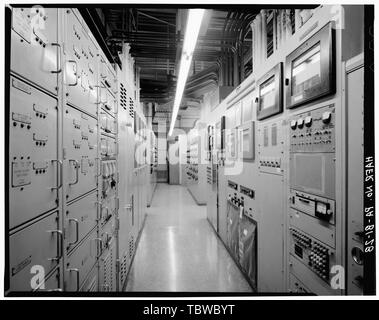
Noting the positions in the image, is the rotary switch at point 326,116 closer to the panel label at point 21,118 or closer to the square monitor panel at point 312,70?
the square monitor panel at point 312,70

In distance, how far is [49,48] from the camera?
3.83 feet

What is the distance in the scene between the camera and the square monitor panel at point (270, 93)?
1960 millimetres

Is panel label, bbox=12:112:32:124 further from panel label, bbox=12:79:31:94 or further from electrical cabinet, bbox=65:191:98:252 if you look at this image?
electrical cabinet, bbox=65:191:98:252

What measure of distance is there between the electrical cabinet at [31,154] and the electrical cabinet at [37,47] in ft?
0.23

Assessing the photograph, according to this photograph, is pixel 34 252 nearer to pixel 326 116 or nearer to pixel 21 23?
pixel 21 23

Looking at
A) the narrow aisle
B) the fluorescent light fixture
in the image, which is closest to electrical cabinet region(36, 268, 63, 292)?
the narrow aisle

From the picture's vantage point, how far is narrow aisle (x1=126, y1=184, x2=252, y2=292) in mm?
2750

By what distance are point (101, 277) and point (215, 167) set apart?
3.12 m

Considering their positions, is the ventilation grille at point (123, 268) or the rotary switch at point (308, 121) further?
the ventilation grille at point (123, 268)

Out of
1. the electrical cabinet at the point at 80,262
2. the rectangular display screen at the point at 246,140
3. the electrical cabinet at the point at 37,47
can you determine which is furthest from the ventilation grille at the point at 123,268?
the electrical cabinet at the point at 37,47

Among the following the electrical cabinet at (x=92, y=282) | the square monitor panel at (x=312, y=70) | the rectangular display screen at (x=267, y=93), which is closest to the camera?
the square monitor panel at (x=312, y=70)

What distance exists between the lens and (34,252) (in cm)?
107
